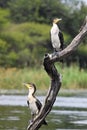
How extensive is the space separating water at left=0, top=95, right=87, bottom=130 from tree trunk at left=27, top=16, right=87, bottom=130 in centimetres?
667

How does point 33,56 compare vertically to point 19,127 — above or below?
above

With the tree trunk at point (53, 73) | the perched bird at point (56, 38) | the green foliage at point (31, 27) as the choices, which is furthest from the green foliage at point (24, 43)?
the tree trunk at point (53, 73)

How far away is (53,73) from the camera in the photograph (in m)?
13.3

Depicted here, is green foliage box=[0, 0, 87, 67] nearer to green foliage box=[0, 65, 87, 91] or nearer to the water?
green foliage box=[0, 65, 87, 91]

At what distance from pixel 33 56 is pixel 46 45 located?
6.07 meters

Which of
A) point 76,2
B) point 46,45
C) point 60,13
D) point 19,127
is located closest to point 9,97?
point 19,127

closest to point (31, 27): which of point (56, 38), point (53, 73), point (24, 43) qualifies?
point (24, 43)

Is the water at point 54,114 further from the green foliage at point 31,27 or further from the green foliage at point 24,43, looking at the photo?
the green foliage at point 31,27

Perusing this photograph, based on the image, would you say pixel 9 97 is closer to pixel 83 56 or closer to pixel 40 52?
pixel 40 52

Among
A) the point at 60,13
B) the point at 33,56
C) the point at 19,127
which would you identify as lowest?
the point at 19,127

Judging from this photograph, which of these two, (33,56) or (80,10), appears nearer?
(33,56)

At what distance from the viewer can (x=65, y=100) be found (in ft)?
110

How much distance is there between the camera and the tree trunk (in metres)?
13.1

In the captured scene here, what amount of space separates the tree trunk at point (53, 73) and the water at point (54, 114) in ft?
21.9
